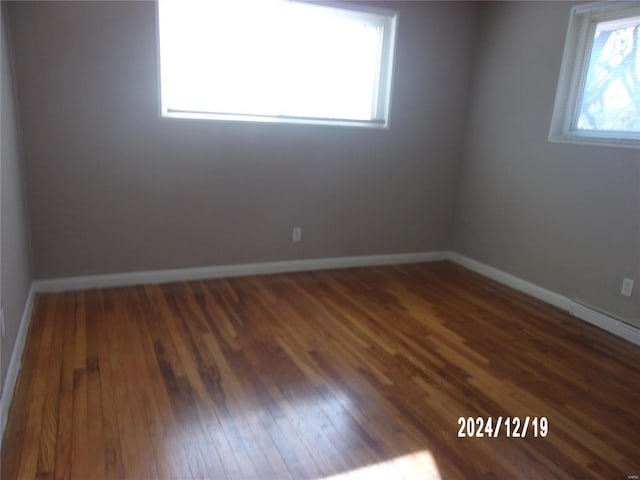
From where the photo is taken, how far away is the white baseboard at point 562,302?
2936 mm

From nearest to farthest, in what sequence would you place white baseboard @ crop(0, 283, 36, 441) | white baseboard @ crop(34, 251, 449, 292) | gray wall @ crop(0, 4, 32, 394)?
white baseboard @ crop(0, 283, 36, 441)
gray wall @ crop(0, 4, 32, 394)
white baseboard @ crop(34, 251, 449, 292)

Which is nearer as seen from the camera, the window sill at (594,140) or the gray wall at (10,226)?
the gray wall at (10,226)

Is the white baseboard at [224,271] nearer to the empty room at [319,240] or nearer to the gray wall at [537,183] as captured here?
the empty room at [319,240]

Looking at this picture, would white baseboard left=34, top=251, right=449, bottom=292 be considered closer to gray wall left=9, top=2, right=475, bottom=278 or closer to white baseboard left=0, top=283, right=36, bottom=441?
gray wall left=9, top=2, right=475, bottom=278

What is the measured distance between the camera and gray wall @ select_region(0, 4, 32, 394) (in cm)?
206

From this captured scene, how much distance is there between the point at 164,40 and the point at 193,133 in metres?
0.65

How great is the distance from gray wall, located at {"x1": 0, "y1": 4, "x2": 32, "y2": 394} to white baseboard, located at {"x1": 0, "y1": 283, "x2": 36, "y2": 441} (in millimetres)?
37

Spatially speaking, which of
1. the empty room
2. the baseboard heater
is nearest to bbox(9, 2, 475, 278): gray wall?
the empty room

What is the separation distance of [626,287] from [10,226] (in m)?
3.67

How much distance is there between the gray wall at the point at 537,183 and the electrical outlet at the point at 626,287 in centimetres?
4

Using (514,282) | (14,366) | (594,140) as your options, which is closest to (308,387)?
(14,366)

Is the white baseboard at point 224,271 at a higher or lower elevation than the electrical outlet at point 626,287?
lower

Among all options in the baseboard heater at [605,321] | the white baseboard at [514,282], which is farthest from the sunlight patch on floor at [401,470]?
the white baseboard at [514,282]

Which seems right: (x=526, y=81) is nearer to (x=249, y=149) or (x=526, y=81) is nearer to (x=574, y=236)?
(x=574, y=236)
